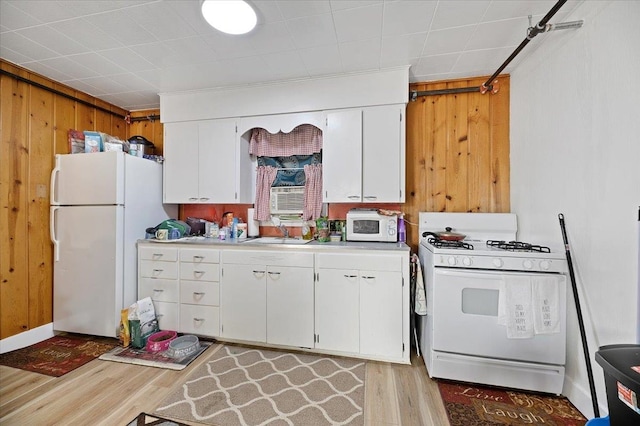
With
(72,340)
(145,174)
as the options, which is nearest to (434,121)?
(145,174)

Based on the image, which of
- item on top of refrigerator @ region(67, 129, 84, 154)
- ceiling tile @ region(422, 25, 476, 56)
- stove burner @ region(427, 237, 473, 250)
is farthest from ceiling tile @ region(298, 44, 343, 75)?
item on top of refrigerator @ region(67, 129, 84, 154)

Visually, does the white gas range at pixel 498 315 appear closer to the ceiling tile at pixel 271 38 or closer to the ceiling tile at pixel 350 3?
the ceiling tile at pixel 350 3

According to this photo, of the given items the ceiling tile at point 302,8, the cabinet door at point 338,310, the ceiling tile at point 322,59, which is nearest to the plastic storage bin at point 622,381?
the cabinet door at point 338,310

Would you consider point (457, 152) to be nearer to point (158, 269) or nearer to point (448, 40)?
point (448, 40)

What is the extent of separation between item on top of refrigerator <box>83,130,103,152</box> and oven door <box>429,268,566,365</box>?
348 cm

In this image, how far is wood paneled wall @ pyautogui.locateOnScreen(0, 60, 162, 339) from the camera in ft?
7.45

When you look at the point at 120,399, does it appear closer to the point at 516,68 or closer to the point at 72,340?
the point at 72,340

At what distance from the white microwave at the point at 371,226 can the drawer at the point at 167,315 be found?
1865mm

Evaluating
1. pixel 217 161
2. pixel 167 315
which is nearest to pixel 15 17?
pixel 217 161

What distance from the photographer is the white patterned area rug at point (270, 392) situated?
5.11 ft

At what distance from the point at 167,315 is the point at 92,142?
6.42 ft

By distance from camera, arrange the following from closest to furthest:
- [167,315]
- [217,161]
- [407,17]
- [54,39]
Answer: [407,17] < [54,39] < [167,315] < [217,161]

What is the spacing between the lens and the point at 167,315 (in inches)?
99.8

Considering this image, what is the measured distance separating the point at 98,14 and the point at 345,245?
7.81ft
